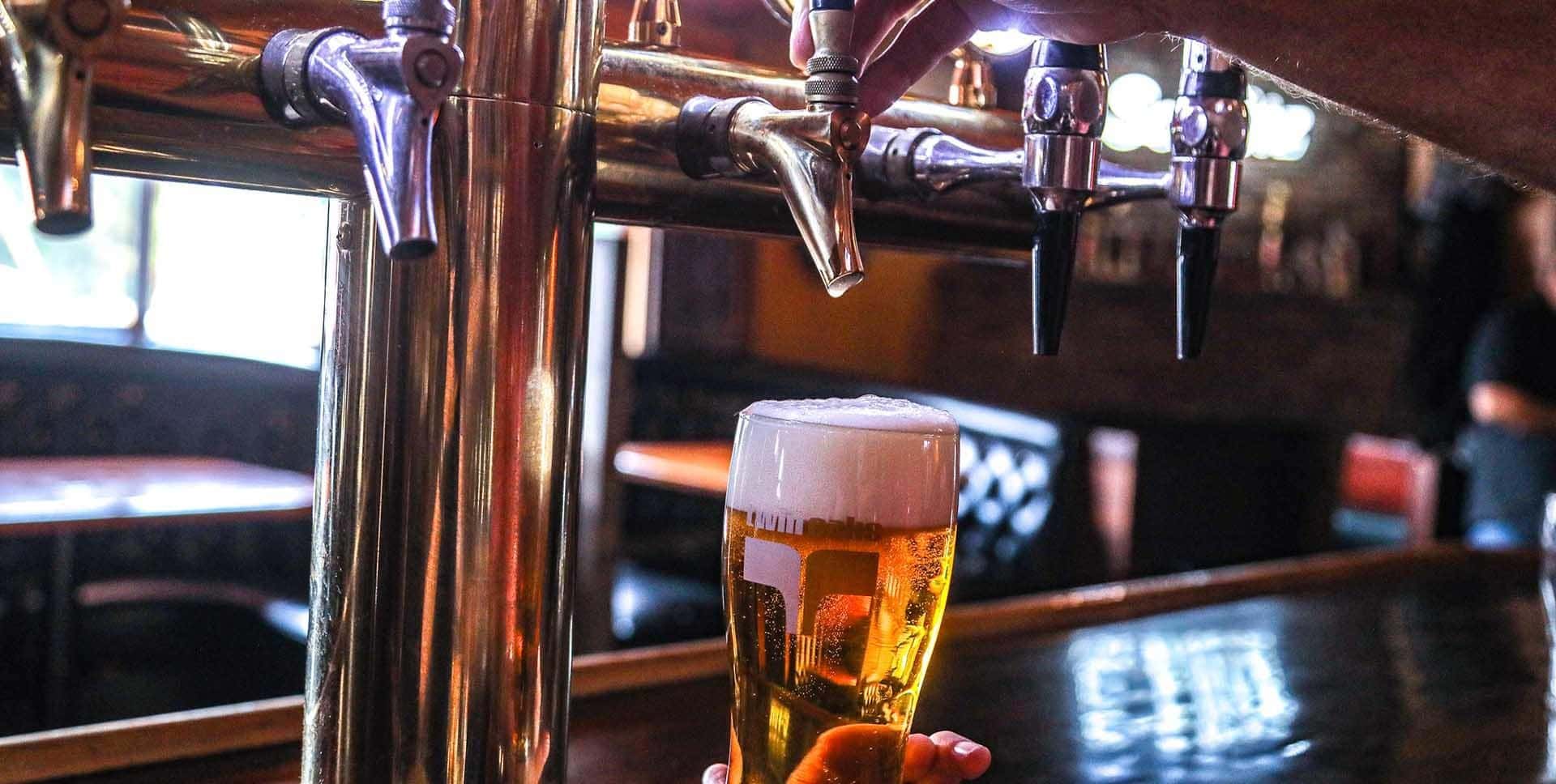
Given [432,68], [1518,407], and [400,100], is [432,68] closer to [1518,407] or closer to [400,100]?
[400,100]

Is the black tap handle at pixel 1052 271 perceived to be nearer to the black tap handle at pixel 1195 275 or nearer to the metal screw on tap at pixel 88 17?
the black tap handle at pixel 1195 275

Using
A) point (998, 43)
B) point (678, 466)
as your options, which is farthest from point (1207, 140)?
point (678, 466)

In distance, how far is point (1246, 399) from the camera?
770 cm

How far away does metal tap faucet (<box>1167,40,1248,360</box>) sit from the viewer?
0.62m

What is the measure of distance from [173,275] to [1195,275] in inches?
211

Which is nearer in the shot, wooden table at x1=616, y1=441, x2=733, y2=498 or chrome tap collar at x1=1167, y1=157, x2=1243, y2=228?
chrome tap collar at x1=1167, y1=157, x2=1243, y2=228

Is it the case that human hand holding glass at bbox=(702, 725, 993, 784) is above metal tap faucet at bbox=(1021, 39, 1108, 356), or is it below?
below

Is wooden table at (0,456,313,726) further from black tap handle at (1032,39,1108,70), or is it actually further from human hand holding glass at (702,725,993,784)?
black tap handle at (1032,39,1108,70)

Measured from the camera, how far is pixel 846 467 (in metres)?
0.60

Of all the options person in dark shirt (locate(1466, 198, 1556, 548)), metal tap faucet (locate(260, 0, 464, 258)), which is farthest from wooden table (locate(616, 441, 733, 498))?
metal tap faucet (locate(260, 0, 464, 258))

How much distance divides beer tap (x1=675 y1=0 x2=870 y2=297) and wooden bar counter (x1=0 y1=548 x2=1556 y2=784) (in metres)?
0.36

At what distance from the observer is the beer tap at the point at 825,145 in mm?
485

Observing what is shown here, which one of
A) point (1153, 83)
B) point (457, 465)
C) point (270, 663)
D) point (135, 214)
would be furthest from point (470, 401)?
point (1153, 83)

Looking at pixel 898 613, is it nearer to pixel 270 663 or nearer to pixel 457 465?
pixel 457 465
